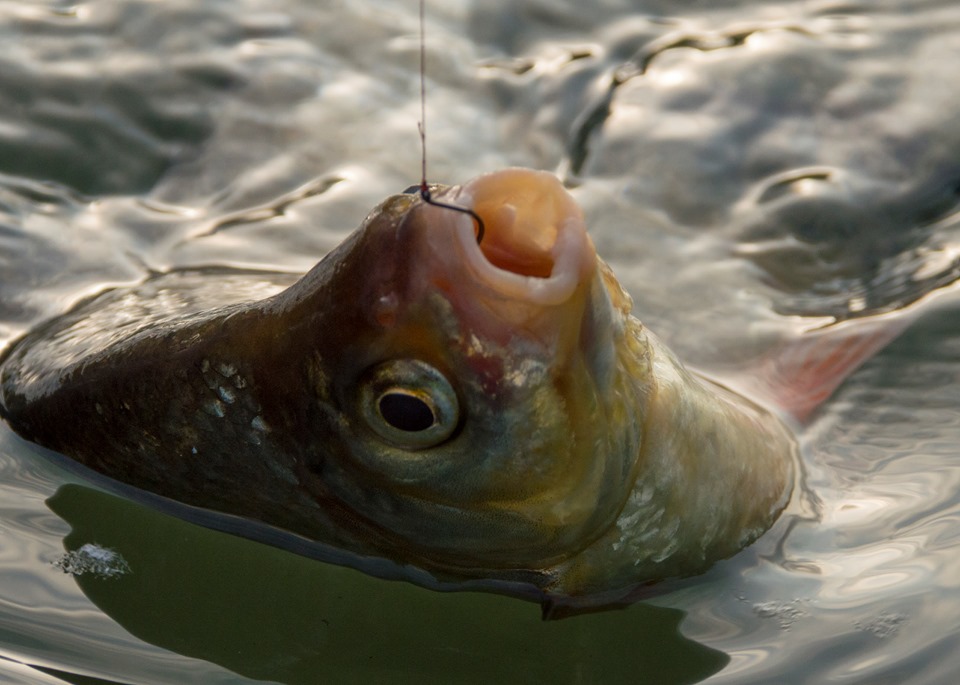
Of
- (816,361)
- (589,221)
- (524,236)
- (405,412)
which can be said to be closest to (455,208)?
(524,236)

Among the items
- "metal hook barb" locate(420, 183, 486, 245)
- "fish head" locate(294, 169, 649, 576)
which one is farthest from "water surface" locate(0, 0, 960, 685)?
"metal hook barb" locate(420, 183, 486, 245)

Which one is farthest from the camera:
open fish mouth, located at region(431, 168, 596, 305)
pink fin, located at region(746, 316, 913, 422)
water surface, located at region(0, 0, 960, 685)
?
pink fin, located at region(746, 316, 913, 422)

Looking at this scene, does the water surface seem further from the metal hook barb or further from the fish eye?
the metal hook barb

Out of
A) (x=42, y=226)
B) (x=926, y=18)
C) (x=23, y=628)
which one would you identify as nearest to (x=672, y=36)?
(x=926, y=18)

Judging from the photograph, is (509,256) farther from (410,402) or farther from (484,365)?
(410,402)

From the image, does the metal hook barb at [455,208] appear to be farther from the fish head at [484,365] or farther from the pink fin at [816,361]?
the pink fin at [816,361]

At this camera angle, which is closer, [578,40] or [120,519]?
[120,519]

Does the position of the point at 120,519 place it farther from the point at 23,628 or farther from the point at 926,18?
the point at 926,18

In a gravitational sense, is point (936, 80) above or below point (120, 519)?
above
